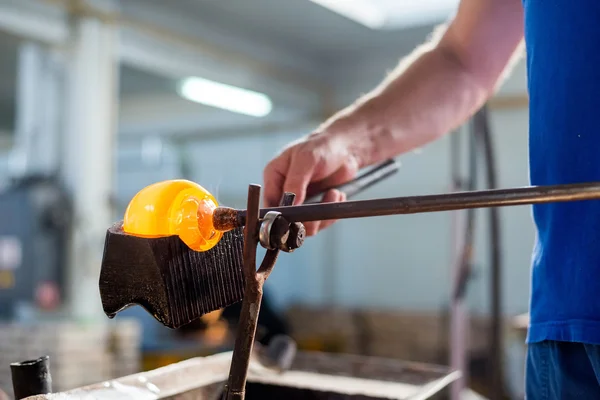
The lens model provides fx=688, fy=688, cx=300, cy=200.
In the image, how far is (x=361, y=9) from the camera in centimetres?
415

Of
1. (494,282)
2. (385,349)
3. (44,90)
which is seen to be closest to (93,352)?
(44,90)

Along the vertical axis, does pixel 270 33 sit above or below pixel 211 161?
above

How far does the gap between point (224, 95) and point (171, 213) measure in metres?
5.66

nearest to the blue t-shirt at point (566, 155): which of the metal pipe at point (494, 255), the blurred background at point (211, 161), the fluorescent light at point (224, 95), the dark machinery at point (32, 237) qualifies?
the metal pipe at point (494, 255)

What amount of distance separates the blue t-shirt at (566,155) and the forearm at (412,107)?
0.73 feet

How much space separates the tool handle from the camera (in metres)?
0.90

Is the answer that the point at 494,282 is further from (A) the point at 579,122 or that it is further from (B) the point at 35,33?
(B) the point at 35,33

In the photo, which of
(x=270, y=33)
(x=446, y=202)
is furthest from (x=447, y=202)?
(x=270, y=33)

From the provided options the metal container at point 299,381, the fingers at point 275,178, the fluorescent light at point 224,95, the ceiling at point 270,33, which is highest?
the ceiling at point 270,33

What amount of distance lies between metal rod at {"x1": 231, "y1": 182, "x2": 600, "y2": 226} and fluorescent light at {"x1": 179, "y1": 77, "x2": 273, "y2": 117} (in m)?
5.16

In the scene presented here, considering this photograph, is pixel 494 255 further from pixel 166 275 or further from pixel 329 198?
pixel 166 275

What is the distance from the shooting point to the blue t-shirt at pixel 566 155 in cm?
70

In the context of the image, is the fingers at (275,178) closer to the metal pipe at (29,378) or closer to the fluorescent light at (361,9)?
the metal pipe at (29,378)

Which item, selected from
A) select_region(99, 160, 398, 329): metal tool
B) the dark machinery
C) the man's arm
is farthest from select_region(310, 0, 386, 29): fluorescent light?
select_region(99, 160, 398, 329): metal tool
